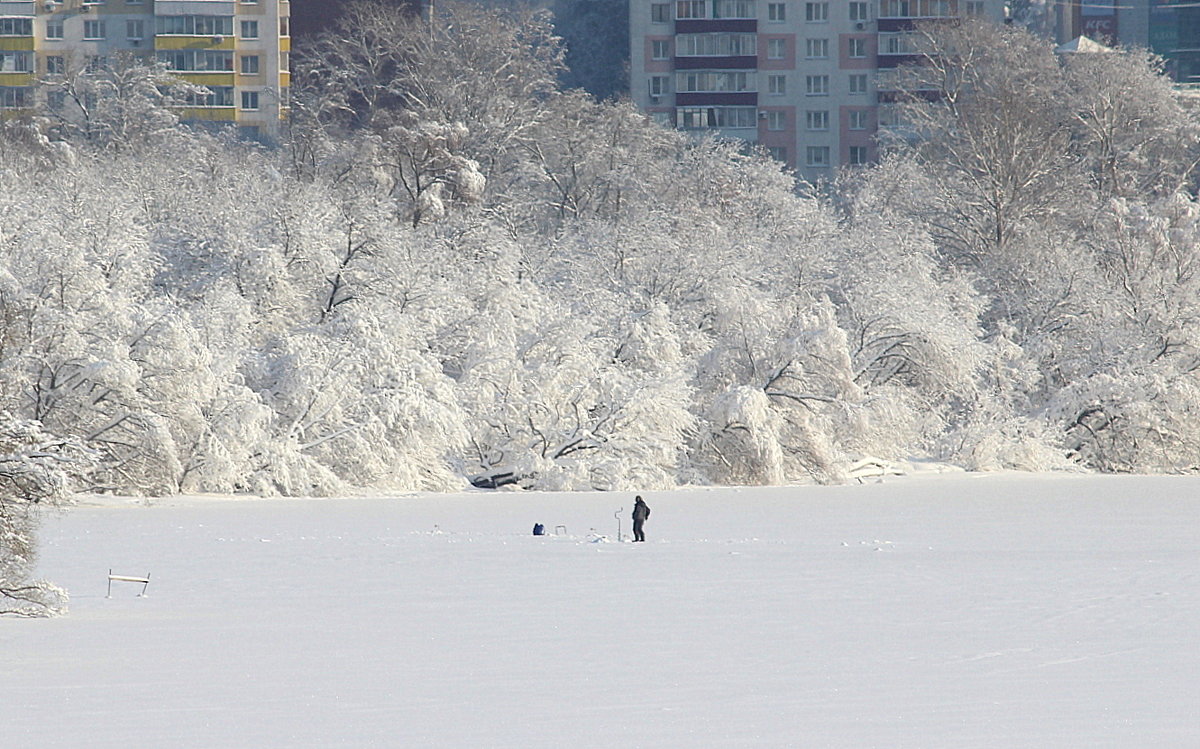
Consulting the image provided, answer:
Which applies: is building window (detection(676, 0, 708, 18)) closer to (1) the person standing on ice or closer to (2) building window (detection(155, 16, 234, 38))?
(2) building window (detection(155, 16, 234, 38))

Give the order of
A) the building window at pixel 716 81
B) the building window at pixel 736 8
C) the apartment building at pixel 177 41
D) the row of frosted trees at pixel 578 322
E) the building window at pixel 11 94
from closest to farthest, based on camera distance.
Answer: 1. the row of frosted trees at pixel 578 322
2. the building window at pixel 11 94
3. the apartment building at pixel 177 41
4. the building window at pixel 716 81
5. the building window at pixel 736 8

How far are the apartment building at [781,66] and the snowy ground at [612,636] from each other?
206ft

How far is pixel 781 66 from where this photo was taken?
9044 cm

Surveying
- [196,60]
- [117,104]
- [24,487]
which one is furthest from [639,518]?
[196,60]

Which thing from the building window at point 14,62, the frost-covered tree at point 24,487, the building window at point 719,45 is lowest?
the frost-covered tree at point 24,487

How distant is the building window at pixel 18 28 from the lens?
8481 cm

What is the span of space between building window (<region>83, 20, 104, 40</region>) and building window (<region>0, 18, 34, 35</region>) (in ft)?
Result: 8.15

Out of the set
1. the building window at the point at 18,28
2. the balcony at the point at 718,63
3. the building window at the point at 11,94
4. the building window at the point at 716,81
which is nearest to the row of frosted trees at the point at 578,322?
the building window at the point at 11,94

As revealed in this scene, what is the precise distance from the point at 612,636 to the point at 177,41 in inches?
2901

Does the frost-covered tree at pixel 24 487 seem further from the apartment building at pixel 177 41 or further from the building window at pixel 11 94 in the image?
the building window at pixel 11 94

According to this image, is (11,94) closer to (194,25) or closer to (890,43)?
(194,25)

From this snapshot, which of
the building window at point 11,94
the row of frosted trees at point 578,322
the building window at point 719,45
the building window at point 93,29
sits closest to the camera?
Result: the row of frosted trees at point 578,322

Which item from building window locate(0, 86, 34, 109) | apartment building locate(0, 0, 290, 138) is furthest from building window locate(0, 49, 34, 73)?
building window locate(0, 86, 34, 109)

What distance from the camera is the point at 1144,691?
13039 mm
